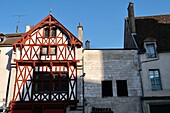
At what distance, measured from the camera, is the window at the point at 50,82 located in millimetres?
15281

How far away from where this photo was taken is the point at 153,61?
16.1 meters

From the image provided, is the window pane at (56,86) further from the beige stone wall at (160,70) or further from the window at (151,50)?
the window at (151,50)

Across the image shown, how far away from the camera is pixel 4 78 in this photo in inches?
623

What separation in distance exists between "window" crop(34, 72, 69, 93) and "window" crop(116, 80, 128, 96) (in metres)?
3.58

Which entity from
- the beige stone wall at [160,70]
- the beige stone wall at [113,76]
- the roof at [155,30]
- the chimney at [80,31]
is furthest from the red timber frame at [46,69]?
the roof at [155,30]

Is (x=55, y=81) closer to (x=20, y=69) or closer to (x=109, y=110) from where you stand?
(x=20, y=69)

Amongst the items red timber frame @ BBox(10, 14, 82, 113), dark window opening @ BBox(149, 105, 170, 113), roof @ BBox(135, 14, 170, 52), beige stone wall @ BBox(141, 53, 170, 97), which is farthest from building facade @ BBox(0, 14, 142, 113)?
roof @ BBox(135, 14, 170, 52)

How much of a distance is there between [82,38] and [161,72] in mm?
6447

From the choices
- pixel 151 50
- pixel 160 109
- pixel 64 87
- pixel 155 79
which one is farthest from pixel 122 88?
pixel 64 87

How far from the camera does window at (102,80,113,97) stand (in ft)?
51.0

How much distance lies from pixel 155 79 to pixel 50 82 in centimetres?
733

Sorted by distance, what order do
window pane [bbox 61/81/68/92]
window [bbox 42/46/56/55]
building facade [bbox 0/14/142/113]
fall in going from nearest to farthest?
building facade [bbox 0/14/142/113]
window pane [bbox 61/81/68/92]
window [bbox 42/46/56/55]

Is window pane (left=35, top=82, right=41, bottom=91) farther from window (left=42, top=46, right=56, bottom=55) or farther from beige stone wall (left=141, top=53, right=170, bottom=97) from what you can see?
beige stone wall (left=141, top=53, right=170, bottom=97)

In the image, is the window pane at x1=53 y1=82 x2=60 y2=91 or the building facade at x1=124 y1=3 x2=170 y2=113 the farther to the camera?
the window pane at x1=53 y1=82 x2=60 y2=91
